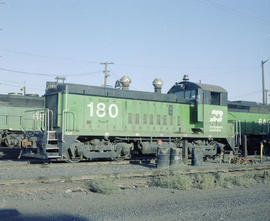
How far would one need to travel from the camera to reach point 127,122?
48.6 feet

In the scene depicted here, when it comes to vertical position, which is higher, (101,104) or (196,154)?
(101,104)

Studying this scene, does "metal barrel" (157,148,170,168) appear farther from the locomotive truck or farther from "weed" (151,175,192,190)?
"weed" (151,175,192,190)

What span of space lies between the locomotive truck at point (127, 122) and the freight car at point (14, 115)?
20.5 ft

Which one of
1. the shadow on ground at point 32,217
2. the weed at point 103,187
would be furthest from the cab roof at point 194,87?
the shadow on ground at point 32,217

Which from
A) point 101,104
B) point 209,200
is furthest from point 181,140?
point 209,200

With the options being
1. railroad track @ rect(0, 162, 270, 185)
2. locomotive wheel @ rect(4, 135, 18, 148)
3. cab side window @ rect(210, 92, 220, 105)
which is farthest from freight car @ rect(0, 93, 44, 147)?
railroad track @ rect(0, 162, 270, 185)

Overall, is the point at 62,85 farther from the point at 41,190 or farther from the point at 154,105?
the point at 41,190

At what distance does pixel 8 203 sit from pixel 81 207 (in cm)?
152

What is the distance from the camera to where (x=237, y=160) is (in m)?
15.3

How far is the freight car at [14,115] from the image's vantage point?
19.8 metres

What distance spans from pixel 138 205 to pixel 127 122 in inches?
331

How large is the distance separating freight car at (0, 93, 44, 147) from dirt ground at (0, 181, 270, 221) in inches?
509

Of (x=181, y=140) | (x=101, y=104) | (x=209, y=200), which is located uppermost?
(x=101, y=104)

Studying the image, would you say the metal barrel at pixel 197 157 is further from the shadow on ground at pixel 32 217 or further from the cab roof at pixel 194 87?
the shadow on ground at pixel 32 217
